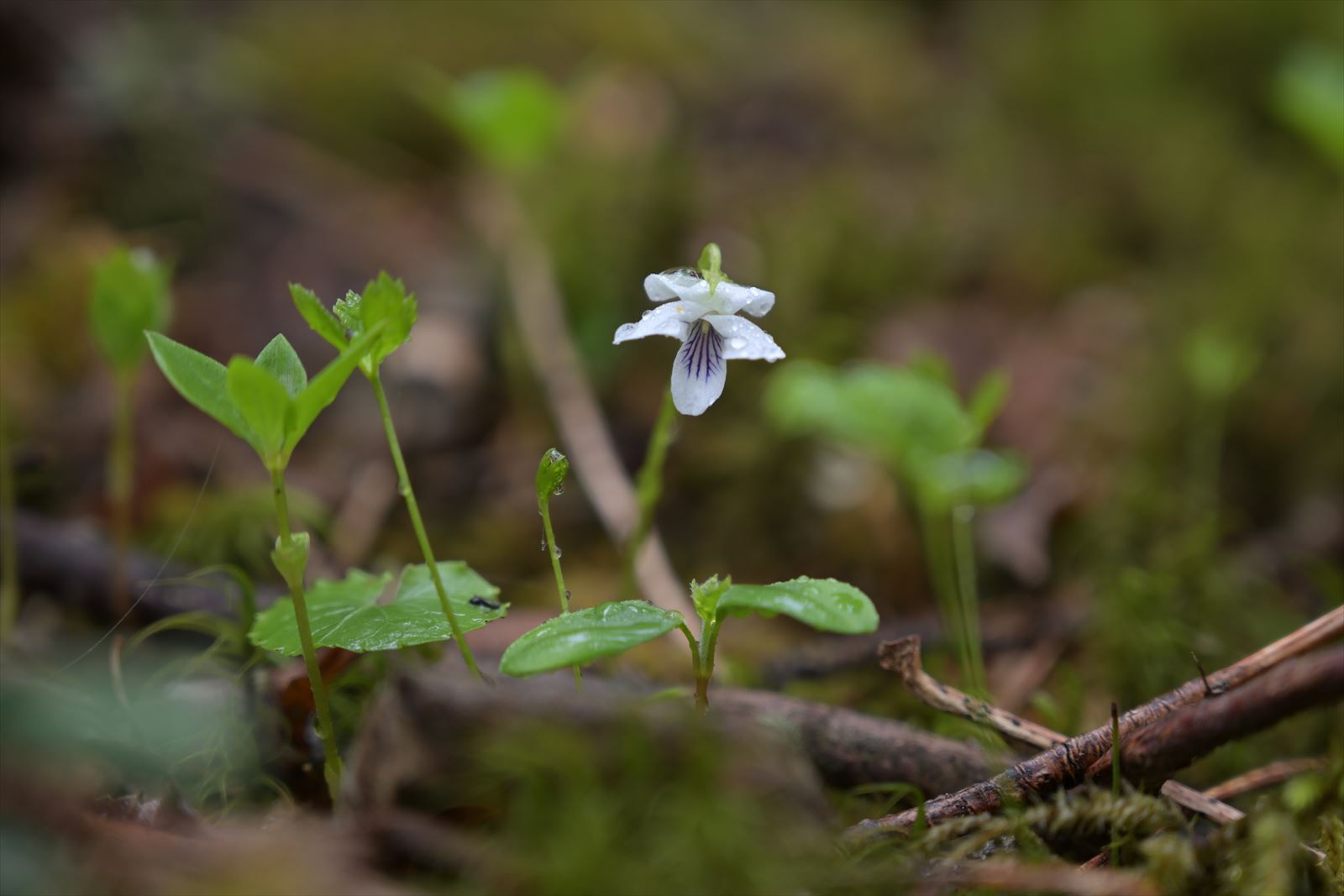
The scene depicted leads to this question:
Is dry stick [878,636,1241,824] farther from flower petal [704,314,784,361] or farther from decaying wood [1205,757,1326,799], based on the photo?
flower petal [704,314,784,361]

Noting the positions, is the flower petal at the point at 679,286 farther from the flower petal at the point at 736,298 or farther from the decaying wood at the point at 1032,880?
the decaying wood at the point at 1032,880

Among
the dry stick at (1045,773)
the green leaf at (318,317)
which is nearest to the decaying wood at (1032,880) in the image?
the dry stick at (1045,773)

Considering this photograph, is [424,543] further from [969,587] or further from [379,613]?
[969,587]

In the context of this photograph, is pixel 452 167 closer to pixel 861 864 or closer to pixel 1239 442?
pixel 1239 442

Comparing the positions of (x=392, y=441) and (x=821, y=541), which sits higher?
(x=821, y=541)

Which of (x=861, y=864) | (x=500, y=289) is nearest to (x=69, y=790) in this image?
(x=861, y=864)

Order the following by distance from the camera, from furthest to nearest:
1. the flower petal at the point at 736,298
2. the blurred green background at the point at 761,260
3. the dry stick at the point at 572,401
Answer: the blurred green background at the point at 761,260 → the dry stick at the point at 572,401 → the flower petal at the point at 736,298

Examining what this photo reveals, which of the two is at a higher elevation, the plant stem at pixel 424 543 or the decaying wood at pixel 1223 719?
the plant stem at pixel 424 543
